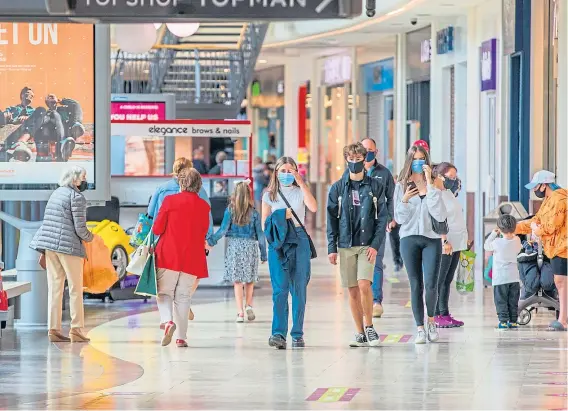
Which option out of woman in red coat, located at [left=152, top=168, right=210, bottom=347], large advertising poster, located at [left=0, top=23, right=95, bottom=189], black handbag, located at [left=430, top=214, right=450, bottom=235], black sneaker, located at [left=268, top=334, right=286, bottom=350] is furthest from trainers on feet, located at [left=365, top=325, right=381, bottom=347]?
large advertising poster, located at [left=0, top=23, right=95, bottom=189]

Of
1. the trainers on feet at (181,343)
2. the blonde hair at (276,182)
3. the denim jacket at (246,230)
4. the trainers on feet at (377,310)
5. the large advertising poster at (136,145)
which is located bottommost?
the trainers on feet at (181,343)

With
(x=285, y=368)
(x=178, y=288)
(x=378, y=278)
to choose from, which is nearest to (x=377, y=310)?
(x=378, y=278)

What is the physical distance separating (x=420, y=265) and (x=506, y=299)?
1.62 m

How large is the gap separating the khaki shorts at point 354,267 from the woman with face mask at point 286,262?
14.3 inches

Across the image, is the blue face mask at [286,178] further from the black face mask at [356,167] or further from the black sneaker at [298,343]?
the black sneaker at [298,343]

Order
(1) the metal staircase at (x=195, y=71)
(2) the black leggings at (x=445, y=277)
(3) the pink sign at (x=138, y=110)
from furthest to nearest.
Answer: (1) the metal staircase at (x=195, y=71) → (3) the pink sign at (x=138, y=110) → (2) the black leggings at (x=445, y=277)

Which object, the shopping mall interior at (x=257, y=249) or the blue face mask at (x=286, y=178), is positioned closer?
the shopping mall interior at (x=257, y=249)

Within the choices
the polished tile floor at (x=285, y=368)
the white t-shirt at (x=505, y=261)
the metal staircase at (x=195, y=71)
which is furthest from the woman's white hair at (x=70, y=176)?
the metal staircase at (x=195, y=71)

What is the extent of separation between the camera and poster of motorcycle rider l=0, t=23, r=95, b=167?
13.4m

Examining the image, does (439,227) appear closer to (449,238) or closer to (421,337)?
(421,337)

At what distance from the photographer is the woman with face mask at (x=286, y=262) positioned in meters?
11.9

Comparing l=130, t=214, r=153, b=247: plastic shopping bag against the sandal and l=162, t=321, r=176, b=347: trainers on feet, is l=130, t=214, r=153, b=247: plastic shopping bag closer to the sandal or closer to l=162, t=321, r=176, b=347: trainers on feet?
l=162, t=321, r=176, b=347: trainers on feet

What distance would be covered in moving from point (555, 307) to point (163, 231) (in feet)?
14.1

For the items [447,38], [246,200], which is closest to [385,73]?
[447,38]
